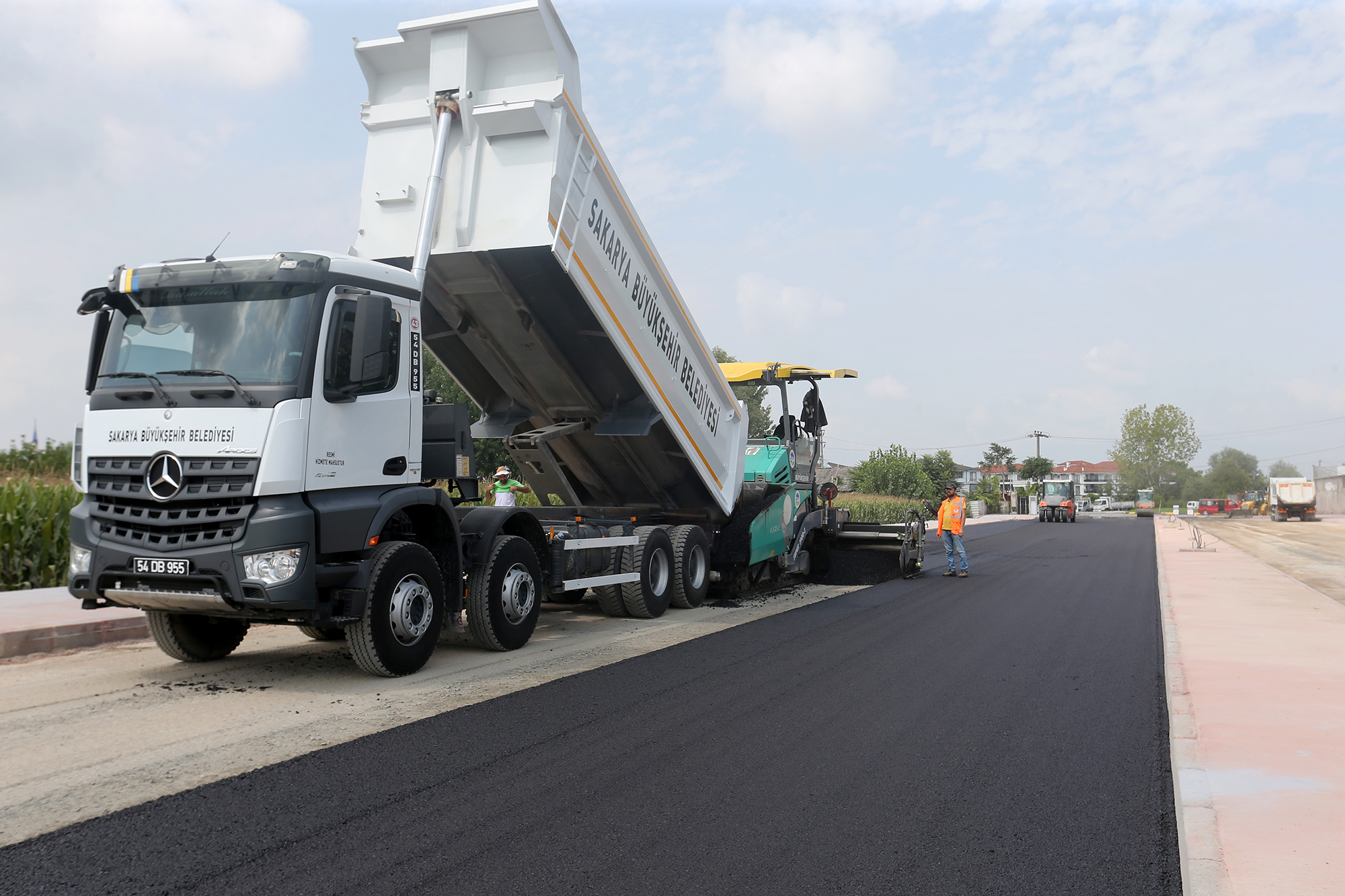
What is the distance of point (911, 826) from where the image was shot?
3.91 metres

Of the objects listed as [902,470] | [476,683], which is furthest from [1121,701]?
[902,470]

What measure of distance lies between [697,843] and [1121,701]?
13.3ft

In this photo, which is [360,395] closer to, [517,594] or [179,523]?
[179,523]

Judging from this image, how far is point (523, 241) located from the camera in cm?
714

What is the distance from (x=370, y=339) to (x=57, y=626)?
14.5 feet

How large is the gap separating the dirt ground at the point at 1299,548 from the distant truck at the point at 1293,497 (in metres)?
9.67

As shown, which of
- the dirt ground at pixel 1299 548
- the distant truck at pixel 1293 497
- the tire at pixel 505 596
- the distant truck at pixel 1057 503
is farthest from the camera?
the distant truck at pixel 1293 497

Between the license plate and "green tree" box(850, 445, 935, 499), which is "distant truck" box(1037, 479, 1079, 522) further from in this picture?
the license plate

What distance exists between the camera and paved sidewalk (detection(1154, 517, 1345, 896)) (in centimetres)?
347

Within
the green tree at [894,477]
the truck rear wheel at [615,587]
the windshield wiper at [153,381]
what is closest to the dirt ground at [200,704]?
the truck rear wheel at [615,587]

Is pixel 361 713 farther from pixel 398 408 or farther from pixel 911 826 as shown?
pixel 911 826

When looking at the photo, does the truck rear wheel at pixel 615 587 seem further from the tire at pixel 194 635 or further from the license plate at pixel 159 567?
the license plate at pixel 159 567

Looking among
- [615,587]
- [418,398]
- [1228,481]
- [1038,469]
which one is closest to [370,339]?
[418,398]

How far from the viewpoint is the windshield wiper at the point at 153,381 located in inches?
228
